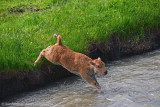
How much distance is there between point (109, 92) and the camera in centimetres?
746

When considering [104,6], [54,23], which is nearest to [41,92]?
[54,23]

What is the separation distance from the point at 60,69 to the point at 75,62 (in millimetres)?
942

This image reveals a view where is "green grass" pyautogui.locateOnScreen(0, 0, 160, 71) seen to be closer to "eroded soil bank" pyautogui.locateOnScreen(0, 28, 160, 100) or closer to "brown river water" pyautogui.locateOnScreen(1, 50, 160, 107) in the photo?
"eroded soil bank" pyautogui.locateOnScreen(0, 28, 160, 100)

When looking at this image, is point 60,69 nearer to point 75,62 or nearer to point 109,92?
point 75,62

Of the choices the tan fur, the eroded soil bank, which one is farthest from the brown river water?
the tan fur

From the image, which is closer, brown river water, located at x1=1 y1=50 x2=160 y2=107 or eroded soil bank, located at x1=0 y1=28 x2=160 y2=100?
brown river water, located at x1=1 y1=50 x2=160 y2=107

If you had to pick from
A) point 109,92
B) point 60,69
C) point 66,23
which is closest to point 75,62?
point 60,69

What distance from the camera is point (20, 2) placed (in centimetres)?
1277

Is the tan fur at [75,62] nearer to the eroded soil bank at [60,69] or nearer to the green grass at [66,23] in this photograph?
the eroded soil bank at [60,69]

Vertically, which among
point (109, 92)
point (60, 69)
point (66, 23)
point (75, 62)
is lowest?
point (109, 92)

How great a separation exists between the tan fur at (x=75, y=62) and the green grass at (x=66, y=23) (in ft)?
2.06

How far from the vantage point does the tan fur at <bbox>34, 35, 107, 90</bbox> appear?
7.43 m

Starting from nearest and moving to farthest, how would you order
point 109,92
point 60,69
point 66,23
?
point 109,92 → point 60,69 → point 66,23

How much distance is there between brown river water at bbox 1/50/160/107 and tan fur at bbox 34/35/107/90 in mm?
415
